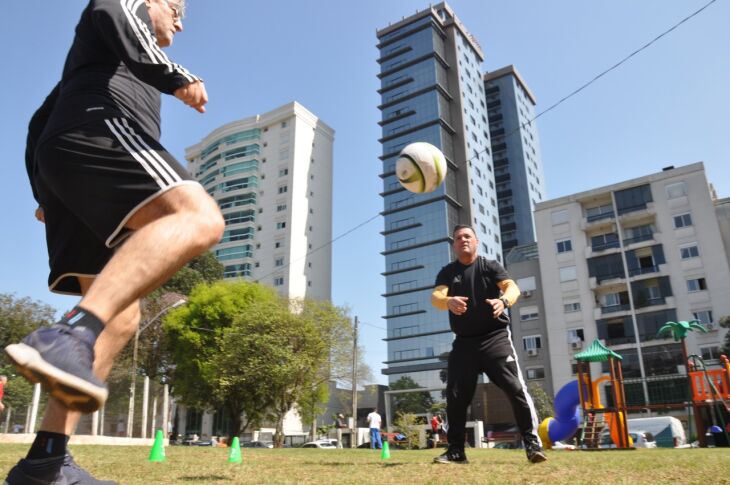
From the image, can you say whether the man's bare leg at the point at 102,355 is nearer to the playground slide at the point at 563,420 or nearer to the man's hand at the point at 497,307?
the man's hand at the point at 497,307

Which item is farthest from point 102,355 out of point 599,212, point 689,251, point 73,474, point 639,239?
point 599,212

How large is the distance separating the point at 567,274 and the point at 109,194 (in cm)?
5467

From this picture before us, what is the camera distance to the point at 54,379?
1515 millimetres

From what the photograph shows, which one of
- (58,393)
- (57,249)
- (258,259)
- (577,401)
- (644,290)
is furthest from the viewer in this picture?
(258,259)

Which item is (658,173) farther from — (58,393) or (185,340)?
(58,393)

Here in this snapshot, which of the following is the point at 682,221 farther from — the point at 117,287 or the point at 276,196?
the point at 117,287

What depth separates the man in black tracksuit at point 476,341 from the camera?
4.95 meters

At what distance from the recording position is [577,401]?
16109 mm

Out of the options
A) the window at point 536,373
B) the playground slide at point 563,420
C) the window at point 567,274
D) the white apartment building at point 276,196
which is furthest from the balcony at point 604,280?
the playground slide at point 563,420

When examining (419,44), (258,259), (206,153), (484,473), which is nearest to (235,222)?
(258,259)

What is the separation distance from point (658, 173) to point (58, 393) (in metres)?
56.3

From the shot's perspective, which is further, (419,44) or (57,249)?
(419,44)

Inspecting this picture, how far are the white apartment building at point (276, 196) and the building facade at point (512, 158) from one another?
108 feet

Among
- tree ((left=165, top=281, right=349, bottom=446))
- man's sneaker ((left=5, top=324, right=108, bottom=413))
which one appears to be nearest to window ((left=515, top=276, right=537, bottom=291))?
tree ((left=165, top=281, right=349, bottom=446))
